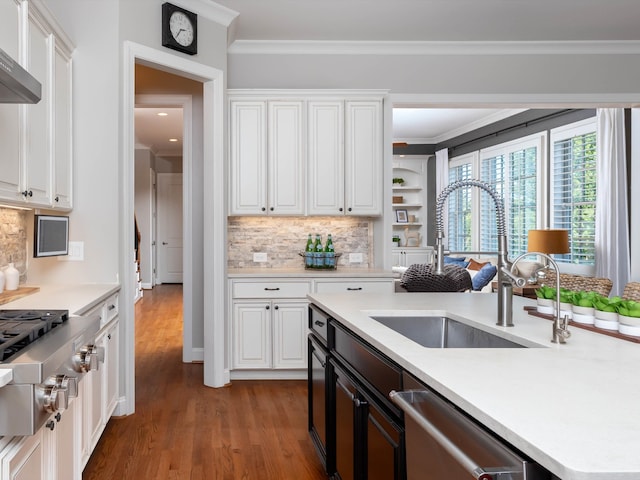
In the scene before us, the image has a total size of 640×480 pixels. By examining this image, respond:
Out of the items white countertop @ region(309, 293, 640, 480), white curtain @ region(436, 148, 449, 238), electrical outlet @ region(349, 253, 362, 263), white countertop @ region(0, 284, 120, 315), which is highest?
white curtain @ region(436, 148, 449, 238)

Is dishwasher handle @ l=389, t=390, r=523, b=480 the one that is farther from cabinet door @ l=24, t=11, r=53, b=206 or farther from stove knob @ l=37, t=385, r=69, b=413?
cabinet door @ l=24, t=11, r=53, b=206

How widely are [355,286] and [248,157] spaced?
1443mm

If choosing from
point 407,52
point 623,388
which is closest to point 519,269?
point 623,388

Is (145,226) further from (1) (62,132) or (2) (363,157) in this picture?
(1) (62,132)

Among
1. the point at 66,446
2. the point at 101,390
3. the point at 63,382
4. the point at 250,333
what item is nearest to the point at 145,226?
the point at 250,333

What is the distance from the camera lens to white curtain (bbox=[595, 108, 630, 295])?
517 centimetres

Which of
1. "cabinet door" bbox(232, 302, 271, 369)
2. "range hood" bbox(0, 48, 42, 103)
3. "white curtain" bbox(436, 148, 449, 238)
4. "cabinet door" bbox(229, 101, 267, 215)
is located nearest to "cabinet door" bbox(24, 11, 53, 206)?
"range hood" bbox(0, 48, 42, 103)

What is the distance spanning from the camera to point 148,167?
10.2 metres

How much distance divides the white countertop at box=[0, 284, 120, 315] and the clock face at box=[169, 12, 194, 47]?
6.05 feet

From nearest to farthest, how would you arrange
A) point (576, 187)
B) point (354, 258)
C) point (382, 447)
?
point (382, 447) < point (354, 258) < point (576, 187)

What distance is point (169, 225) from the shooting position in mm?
11188

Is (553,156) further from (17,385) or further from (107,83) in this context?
(17,385)

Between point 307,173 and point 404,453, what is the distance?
3.26m

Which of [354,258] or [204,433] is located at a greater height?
[354,258]
